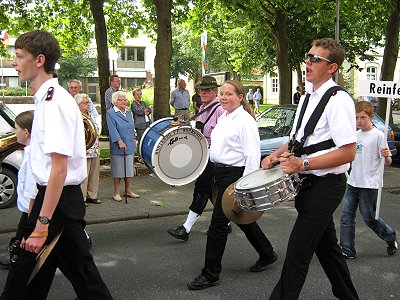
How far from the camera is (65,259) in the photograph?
289cm

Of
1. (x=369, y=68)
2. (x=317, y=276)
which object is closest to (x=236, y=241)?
(x=317, y=276)

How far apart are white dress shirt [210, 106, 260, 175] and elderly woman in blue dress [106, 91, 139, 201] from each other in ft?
11.5

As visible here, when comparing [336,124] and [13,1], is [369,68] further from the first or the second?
[336,124]

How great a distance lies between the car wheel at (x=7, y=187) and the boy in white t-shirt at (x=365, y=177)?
4.96 meters

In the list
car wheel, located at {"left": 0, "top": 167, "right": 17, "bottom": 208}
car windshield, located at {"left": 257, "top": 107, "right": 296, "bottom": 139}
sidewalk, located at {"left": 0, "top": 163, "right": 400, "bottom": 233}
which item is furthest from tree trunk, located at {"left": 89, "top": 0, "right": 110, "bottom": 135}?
car wheel, located at {"left": 0, "top": 167, "right": 17, "bottom": 208}

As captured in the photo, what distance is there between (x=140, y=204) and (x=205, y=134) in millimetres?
2394

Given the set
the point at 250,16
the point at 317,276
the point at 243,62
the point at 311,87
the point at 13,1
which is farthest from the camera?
the point at 243,62

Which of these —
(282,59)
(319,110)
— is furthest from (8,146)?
(282,59)

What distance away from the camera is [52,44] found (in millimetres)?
2650

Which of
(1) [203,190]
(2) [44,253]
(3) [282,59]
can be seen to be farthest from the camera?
(3) [282,59]

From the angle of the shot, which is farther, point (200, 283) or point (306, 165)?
point (200, 283)

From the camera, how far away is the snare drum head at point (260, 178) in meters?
3.34

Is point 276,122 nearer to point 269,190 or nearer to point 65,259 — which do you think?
point 269,190

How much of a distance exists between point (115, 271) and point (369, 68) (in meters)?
52.2
